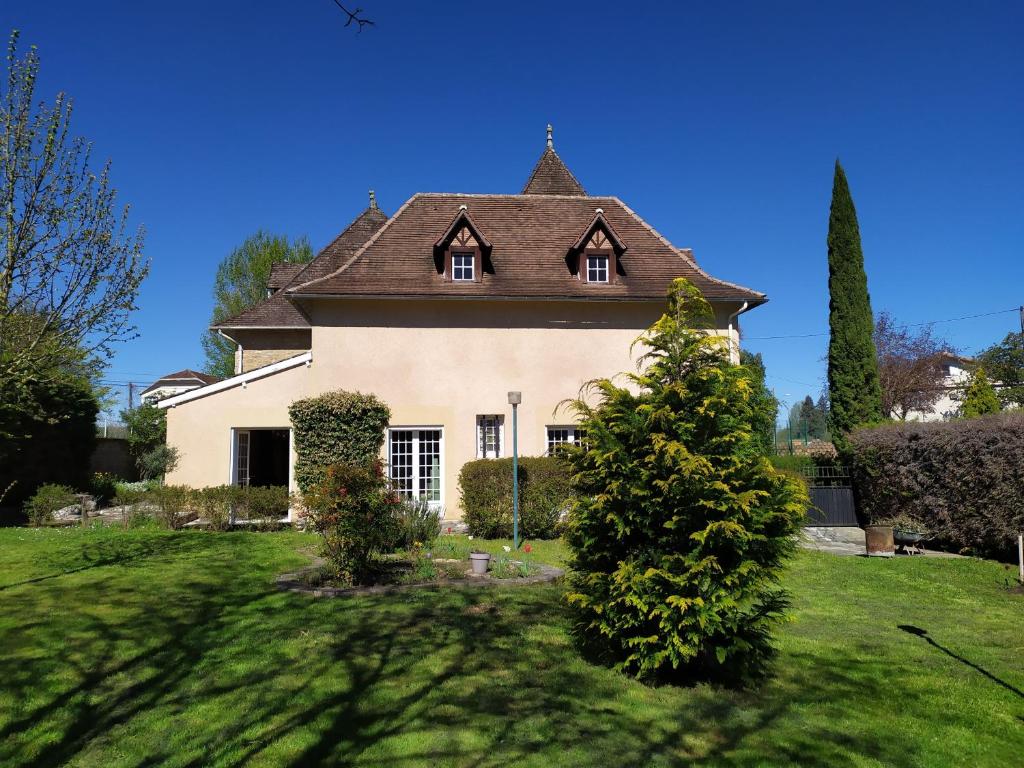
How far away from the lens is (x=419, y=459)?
17.0 meters

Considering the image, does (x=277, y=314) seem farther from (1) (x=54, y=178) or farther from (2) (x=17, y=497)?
(1) (x=54, y=178)

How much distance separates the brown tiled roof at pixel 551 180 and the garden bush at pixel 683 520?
16776mm

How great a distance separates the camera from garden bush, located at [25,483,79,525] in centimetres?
1602

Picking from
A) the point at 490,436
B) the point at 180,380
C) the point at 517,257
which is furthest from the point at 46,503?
the point at 180,380

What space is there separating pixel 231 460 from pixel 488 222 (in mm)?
10067

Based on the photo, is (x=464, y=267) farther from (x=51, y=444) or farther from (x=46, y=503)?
(x=51, y=444)

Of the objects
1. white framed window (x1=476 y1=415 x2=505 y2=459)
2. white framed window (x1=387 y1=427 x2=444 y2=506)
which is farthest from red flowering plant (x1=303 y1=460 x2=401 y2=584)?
white framed window (x1=476 y1=415 x2=505 y2=459)

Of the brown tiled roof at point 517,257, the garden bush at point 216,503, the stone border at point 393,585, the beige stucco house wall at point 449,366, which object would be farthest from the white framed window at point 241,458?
the stone border at point 393,585

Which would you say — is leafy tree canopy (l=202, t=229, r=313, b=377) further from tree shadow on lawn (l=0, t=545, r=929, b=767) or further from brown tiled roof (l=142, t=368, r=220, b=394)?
tree shadow on lawn (l=0, t=545, r=929, b=767)

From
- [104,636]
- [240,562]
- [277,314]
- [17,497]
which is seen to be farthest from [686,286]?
[17,497]

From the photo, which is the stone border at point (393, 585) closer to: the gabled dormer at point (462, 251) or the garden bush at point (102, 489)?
the gabled dormer at point (462, 251)

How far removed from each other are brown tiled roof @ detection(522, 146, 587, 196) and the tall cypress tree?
8594mm

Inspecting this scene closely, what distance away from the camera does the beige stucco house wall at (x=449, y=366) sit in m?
16.4

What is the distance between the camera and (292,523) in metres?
16.0
